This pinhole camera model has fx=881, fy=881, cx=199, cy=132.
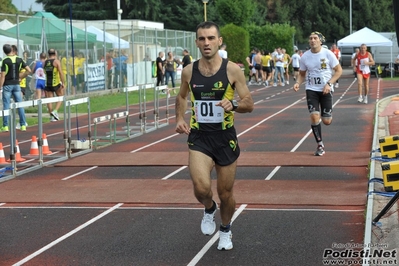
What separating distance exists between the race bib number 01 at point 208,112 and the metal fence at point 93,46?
1585cm

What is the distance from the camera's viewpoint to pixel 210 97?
25.1 ft

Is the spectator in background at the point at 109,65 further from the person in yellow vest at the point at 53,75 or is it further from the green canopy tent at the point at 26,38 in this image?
the person in yellow vest at the point at 53,75

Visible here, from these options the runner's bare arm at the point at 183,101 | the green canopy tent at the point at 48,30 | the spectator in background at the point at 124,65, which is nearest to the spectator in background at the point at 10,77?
the green canopy tent at the point at 48,30

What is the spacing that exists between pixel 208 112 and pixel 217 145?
0.30 metres

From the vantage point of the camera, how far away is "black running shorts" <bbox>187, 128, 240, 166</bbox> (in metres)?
7.75

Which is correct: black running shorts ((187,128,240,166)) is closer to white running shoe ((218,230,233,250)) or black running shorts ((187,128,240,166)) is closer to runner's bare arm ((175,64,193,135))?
runner's bare arm ((175,64,193,135))

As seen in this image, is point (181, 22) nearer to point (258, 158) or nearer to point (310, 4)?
point (310, 4)

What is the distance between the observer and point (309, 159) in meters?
14.3

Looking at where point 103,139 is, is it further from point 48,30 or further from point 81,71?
point 81,71

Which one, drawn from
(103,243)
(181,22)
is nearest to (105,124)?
(103,243)

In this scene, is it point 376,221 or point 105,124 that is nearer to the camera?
point 376,221

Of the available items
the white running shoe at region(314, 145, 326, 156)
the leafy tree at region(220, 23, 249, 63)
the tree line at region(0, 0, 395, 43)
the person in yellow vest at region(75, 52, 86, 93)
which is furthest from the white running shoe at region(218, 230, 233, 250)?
the tree line at region(0, 0, 395, 43)

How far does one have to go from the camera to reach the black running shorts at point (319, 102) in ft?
47.9

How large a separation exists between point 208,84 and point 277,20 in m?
82.9
